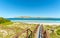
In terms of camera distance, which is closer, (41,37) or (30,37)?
(30,37)

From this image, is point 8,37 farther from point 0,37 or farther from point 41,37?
point 41,37

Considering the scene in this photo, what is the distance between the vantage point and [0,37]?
11047mm

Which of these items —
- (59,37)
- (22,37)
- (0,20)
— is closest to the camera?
(22,37)

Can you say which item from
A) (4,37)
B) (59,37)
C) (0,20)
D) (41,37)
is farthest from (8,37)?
(0,20)

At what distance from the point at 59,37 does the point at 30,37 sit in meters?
4.13

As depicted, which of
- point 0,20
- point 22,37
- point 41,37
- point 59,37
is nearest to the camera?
point 22,37

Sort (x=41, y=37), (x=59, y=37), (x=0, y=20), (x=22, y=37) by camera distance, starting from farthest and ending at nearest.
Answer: (x=0, y=20)
(x=59, y=37)
(x=41, y=37)
(x=22, y=37)

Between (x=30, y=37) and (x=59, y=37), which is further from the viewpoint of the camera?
(x=59, y=37)

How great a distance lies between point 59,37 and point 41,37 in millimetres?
2570

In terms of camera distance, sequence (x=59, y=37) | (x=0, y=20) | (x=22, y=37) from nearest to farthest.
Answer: (x=22, y=37) → (x=59, y=37) → (x=0, y=20)

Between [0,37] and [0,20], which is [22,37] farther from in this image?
[0,20]

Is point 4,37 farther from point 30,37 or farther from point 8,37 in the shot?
point 30,37

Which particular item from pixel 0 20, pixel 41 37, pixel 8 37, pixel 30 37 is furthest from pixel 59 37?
pixel 0 20

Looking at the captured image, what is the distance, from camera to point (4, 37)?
36.3 ft
